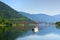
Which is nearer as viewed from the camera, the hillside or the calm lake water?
the calm lake water

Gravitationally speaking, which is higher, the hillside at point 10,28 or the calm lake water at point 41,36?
the hillside at point 10,28

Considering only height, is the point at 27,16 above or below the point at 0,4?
below

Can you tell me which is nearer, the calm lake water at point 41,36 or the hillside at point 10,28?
the calm lake water at point 41,36

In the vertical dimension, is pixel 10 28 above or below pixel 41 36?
above

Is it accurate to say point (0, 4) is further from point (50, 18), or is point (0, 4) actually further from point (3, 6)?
point (50, 18)

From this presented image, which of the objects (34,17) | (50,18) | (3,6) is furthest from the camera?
(50,18)

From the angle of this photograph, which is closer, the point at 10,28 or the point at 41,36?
the point at 41,36

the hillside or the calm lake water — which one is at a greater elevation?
the hillside

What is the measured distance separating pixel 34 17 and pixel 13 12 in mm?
6045

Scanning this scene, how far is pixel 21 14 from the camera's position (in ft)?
181

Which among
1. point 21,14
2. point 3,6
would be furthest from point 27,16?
point 3,6

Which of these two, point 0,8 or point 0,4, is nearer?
point 0,8

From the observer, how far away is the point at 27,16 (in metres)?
56.3

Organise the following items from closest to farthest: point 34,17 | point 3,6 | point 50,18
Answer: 1. point 34,17
2. point 3,6
3. point 50,18
